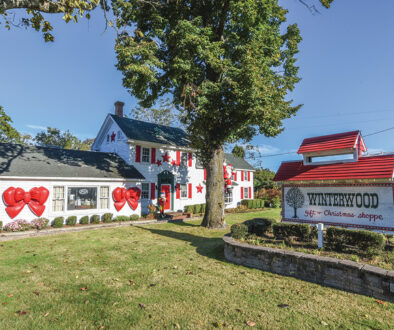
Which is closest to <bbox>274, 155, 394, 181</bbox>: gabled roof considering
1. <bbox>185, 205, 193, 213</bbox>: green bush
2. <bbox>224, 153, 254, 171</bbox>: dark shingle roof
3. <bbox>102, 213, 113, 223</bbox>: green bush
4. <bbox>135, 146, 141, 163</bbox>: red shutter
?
<bbox>102, 213, 113, 223</bbox>: green bush

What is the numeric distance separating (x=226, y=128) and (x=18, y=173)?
12.1 metres

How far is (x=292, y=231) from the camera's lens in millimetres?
8133

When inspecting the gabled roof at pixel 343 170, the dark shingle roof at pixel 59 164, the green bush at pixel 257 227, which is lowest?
the green bush at pixel 257 227

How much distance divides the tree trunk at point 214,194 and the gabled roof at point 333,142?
6.49m

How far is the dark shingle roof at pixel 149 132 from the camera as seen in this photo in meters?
19.7

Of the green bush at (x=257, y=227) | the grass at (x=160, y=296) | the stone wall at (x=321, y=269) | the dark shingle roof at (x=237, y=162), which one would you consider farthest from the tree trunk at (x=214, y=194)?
the dark shingle roof at (x=237, y=162)

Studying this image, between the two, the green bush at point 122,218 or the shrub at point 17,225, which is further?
the green bush at point 122,218

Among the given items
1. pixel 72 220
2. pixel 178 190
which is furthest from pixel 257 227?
pixel 178 190

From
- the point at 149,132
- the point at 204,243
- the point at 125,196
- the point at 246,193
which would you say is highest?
the point at 149,132

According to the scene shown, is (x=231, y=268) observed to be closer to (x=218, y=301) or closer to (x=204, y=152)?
(x=218, y=301)

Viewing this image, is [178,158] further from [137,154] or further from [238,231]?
[238,231]

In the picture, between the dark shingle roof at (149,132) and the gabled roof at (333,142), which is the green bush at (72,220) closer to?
the dark shingle roof at (149,132)

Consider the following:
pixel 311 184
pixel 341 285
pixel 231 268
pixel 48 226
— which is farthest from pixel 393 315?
pixel 48 226

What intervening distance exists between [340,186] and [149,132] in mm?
17263
